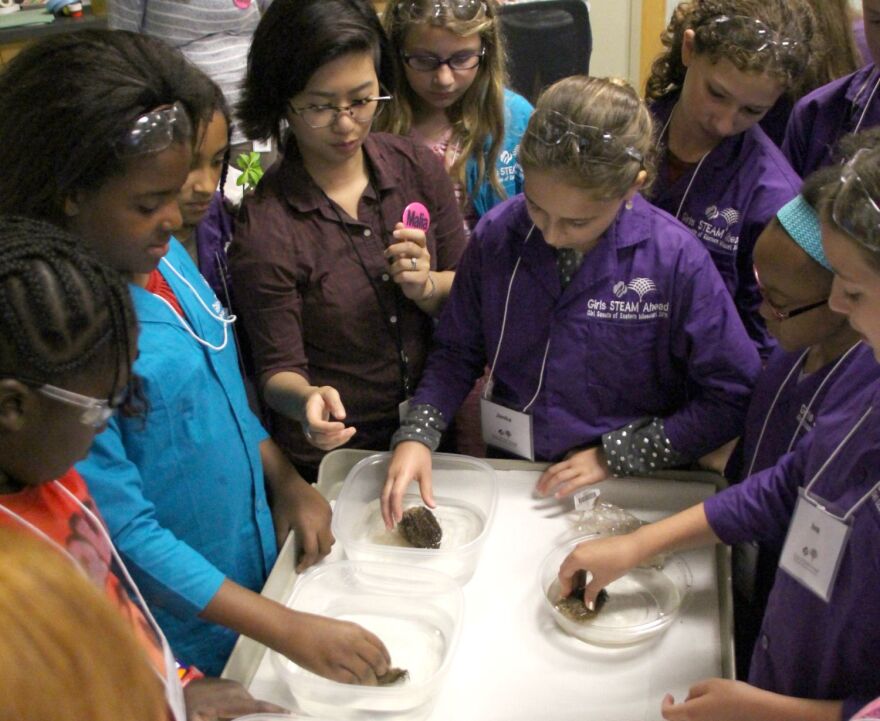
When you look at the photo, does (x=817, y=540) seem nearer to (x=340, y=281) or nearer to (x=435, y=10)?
(x=340, y=281)

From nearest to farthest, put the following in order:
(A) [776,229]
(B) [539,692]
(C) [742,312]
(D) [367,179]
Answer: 1. (B) [539,692]
2. (A) [776,229]
3. (D) [367,179]
4. (C) [742,312]

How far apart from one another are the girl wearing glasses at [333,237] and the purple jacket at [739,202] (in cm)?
54

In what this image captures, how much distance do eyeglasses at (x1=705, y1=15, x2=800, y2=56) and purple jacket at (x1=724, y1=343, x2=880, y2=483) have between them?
672 mm

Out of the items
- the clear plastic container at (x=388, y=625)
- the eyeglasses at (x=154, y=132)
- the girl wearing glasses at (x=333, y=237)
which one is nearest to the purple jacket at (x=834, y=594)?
the clear plastic container at (x=388, y=625)

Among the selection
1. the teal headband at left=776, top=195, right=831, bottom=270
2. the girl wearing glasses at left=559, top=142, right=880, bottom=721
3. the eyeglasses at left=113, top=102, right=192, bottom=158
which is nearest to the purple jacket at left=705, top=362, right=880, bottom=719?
the girl wearing glasses at left=559, top=142, right=880, bottom=721

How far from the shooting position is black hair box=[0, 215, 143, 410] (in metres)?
0.81

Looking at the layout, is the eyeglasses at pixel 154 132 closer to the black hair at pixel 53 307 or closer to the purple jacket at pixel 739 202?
the black hair at pixel 53 307

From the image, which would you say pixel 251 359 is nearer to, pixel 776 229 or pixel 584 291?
pixel 584 291

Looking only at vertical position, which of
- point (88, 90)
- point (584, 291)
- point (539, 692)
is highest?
point (88, 90)

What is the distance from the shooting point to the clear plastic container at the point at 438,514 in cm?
138

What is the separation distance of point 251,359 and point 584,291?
694mm

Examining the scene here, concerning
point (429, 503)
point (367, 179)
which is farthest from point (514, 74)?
point (429, 503)

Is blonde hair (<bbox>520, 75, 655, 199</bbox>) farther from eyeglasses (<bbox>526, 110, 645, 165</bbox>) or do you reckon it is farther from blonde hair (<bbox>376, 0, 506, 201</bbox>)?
blonde hair (<bbox>376, 0, 506, 201</bbox>)

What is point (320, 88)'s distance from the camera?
1551mm
